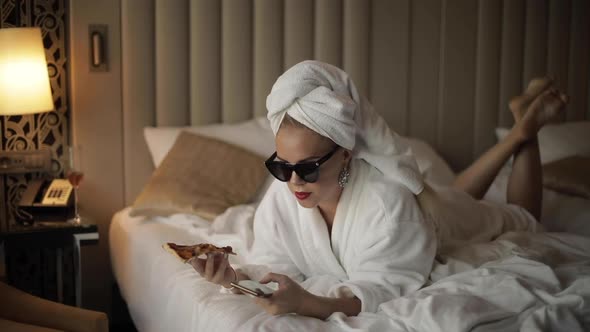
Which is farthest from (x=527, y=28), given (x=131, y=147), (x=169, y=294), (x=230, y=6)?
(x=169, y=294)

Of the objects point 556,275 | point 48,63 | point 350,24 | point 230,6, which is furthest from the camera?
point 350,24

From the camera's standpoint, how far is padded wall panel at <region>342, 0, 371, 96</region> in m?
3.61

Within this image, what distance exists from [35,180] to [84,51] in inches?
22.6

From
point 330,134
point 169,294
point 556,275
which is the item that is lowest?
point 169,294

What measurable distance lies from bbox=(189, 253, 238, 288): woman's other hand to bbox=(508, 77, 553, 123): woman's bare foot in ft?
5.00

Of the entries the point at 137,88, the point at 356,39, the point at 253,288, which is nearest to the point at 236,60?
the point at 137,88

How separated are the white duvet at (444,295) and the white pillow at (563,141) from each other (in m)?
1.26

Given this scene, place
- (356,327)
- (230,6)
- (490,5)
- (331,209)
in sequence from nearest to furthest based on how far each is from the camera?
(356,327), (331,209), (230,6), (490,5)

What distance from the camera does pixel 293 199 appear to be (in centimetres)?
213

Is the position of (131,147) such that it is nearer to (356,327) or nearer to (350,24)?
(350,24)

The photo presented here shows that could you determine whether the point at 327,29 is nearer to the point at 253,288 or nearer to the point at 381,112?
the point at 381,112

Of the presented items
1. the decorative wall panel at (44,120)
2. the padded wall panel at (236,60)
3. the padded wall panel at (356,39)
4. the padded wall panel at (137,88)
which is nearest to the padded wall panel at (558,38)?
the padded wall panel at (356,39)

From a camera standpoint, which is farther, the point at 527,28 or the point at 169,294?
the point at 527,28

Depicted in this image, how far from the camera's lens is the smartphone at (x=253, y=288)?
5.45 feet
